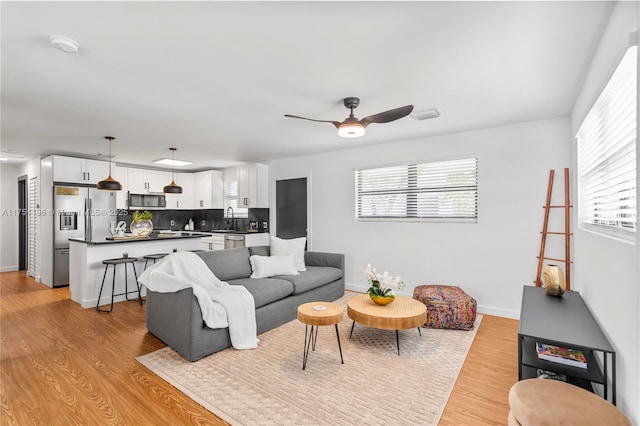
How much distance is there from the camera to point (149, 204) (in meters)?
7.27

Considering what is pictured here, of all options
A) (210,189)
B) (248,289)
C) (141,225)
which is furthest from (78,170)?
(248,289)

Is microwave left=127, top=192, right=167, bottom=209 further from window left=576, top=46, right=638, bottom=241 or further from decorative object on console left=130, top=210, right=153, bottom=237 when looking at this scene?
window left=576, top=46, right=638, bottom=241

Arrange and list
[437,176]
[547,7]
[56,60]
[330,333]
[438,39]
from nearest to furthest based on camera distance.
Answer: [547,7] < [438,39] < [56,60] < [330,333] < [437,176]

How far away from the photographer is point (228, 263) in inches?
157

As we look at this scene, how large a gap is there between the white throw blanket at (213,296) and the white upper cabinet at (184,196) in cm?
483

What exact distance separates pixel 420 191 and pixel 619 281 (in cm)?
310

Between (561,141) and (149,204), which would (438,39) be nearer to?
(561,141)

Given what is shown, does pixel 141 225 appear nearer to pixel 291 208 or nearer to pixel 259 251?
pixel 259 251

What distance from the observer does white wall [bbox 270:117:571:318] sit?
3.80m

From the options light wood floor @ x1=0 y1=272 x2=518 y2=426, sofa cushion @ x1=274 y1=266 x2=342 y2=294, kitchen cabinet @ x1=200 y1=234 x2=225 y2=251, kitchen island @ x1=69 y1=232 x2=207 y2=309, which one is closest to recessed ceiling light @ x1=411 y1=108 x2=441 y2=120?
sofa cushion @ x1=274 y1=266 x2=342 y2=294

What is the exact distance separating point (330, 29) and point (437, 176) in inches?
126

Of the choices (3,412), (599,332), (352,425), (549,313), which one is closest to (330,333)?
(352,425)

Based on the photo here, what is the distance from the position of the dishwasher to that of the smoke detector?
4.69 meters

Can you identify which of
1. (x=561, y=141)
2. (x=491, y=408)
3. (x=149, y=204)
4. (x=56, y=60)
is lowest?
(x=491, y=408)
